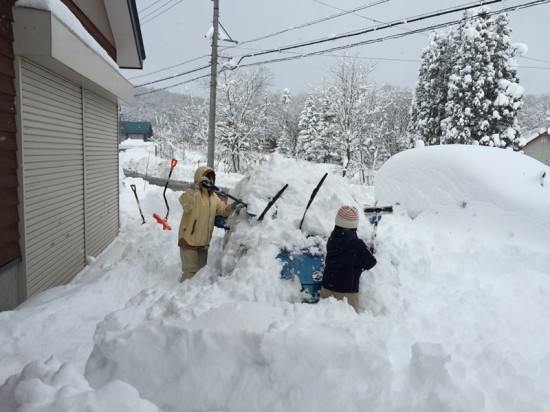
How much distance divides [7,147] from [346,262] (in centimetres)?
369

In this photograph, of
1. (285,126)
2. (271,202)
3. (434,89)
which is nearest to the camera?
(271,202)

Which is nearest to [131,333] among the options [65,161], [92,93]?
[65,161]

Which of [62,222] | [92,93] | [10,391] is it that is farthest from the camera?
[92,93]

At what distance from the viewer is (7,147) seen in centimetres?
380

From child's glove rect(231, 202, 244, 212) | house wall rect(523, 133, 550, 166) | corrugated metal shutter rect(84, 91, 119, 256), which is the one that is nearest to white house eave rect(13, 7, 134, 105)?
corrugated metal shutter rect(84, 91, 119, 256)

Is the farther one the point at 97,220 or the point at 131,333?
the point at 97,220

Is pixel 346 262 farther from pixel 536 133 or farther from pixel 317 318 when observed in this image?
pixel 536 133

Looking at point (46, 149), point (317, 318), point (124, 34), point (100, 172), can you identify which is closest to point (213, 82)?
point (124, 34)

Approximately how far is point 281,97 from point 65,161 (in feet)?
176

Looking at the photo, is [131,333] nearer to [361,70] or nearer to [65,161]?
[65,161]

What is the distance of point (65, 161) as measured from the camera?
5.48 metres

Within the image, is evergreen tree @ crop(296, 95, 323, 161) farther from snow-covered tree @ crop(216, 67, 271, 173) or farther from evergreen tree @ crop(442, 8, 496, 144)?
evergreen tree @ crop(442, 8, 496, 144)

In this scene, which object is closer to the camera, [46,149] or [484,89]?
[46,149]

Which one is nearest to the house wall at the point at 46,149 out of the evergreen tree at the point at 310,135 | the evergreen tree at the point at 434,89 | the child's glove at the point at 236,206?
the child's glove at the point at 236,206
